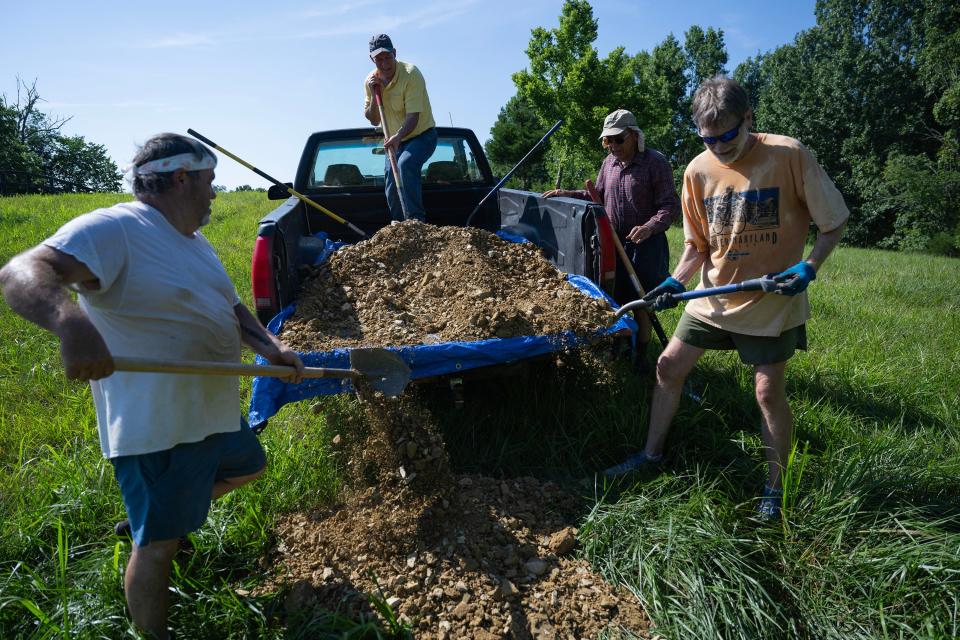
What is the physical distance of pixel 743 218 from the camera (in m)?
2.49

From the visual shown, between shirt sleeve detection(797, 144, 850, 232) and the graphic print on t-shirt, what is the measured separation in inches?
4.5

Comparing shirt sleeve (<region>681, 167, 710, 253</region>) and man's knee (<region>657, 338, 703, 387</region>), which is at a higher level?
shirt sleeve (<region>681, 167, 710, 253</region>)

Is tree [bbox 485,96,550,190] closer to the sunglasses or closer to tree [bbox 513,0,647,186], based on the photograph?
tree [bbox 513,0,647,186]

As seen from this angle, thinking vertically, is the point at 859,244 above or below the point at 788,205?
below

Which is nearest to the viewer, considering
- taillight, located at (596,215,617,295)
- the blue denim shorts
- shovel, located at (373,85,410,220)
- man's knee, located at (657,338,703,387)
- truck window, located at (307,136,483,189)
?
the blue denim shorts

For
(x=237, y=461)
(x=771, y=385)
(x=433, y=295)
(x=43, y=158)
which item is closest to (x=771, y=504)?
(x=771, y=385)

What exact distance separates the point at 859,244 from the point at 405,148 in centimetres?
3259

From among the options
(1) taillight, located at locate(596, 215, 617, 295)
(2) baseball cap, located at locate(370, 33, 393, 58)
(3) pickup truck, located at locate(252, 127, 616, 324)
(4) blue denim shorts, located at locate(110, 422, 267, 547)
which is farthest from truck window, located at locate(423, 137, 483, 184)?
(4) blue denim shorts, located at locate(110, 422, 267, 547)

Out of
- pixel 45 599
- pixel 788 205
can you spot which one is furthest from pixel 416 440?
pixel 788 205

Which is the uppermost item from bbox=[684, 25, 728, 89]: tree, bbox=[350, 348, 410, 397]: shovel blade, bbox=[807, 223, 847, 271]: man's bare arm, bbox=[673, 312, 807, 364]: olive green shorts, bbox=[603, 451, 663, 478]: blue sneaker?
bbox=[684, 25, 728, 89]: tree

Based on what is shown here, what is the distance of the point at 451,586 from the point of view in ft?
7.39

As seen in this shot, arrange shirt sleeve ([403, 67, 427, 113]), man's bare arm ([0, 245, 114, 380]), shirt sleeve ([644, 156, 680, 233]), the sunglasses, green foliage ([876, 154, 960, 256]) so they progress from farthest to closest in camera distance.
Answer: green foliage ([876, 154, 960, 256]) < shirt sleeve ([403, 67, 427, 113]) < shirt sleeve ([644, 156, 680, 233]) < the sunglasses < man's bare arm ([0, 245, 114, 380])

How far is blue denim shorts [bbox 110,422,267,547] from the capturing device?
1.76m

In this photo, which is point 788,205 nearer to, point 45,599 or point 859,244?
point 45,599
